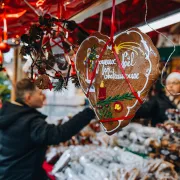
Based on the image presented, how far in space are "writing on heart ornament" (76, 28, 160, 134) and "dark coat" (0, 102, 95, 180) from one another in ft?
2.46

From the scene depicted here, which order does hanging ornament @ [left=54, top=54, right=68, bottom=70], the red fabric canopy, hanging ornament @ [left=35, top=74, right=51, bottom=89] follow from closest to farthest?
1. hanging ornament @ [left=35, top=74, right=51, bottom=89]
2. hanging ornament @ [left=54, top=54, right=68, bottom=70]
3. the red fabric canopy

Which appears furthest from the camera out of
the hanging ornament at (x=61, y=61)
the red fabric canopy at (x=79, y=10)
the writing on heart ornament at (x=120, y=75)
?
the red fabric canopy at (x=79, y=10)

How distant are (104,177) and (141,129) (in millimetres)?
387

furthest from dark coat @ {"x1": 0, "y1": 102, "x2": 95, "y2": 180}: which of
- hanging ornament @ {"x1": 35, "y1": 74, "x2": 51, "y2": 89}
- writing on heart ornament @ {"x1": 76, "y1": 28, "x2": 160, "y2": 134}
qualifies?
writing on heart ornament @ {"x1": 76, "y1": 28, "x2": 160, "y2": 134}

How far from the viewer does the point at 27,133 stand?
5.42ft

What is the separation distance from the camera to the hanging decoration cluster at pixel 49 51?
104 centimetres

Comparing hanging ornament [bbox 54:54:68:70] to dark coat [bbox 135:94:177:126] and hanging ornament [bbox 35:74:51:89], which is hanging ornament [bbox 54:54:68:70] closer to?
hanging ornament [bbox 35:74:51:89]

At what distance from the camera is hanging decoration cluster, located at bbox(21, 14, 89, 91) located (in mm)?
1045

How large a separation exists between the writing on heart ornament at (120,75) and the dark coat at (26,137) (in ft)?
2.46

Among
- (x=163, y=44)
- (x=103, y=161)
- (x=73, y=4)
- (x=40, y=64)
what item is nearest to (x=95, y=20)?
(x=73, y=4)

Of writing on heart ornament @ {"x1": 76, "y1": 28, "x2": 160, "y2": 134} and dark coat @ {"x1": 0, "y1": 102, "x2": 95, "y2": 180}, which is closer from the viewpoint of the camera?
writing on heart ornament @ {"x1": 76, "y1": 28, "x2": 160, "y2": 134}

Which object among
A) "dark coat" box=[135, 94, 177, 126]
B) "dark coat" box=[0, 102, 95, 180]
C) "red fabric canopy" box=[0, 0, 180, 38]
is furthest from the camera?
"dark coat" box=[135, 94, 177, 126]

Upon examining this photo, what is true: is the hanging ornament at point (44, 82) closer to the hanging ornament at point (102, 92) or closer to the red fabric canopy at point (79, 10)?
the hanging ornament at point (102, 92)

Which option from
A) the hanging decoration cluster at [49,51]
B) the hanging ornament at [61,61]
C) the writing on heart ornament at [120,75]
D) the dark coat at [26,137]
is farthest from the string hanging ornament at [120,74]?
the dark coat at [26,137]
